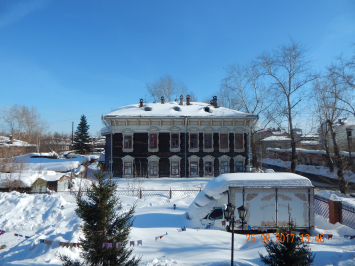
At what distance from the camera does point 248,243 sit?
8031 mm

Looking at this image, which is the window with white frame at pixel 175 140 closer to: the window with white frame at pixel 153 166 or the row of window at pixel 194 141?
the row of window at pixel 194 141

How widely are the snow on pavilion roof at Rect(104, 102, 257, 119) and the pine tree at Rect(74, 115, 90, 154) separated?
21.2 meters

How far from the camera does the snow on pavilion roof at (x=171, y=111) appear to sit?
74.7 ft

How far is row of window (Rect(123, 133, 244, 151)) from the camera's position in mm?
23109

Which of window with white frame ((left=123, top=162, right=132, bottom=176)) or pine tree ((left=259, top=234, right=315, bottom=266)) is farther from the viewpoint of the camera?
window with white frame ((left=123, top=162, right=132, bottom=176))

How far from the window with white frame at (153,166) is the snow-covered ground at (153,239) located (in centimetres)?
930

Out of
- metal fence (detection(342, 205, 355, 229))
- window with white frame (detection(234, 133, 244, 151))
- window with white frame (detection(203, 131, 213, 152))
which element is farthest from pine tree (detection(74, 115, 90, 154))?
metal fence (detection(342, 205, 355, 229))

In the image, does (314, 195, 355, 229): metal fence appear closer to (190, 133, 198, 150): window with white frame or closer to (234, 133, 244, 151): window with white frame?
(234, 133, 244, 151): window with white frame

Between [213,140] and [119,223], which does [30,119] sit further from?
[119,223]

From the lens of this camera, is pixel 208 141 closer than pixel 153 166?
No

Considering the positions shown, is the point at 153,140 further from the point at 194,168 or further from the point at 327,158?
the point at 327,158

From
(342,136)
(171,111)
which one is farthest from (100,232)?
(342,136)

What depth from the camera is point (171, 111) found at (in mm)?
23641

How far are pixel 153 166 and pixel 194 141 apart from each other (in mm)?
5071
